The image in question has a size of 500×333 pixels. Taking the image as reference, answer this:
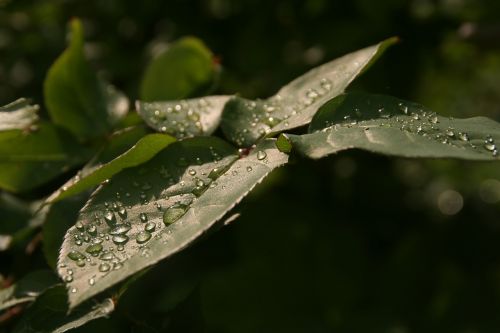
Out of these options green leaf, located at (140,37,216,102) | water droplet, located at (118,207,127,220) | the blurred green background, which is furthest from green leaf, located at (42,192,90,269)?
the blurred green background

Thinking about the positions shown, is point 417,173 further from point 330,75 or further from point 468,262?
point 330,75

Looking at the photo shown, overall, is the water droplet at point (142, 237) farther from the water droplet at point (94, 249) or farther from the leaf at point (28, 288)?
the leaf at point (28, 288)

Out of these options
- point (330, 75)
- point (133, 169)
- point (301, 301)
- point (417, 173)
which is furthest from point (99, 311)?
point (417, 173)

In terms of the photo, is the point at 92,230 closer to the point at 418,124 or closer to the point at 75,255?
the point at 75,255

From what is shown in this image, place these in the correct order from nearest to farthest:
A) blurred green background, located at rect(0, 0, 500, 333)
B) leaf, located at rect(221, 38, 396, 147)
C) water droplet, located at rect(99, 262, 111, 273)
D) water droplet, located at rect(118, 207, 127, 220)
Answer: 1. water droplet, located at rect(99, 262, 111, 273)
2. water droplet, located at rect(118, 207, 127, 220)
3. leaf, located at rect(221, 38, 396, 147)
4. blurred green background, located at rect(0, 0, 500, 333)

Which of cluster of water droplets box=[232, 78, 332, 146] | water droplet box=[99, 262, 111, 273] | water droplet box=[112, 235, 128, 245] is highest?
water droplet box=[99, 262, 111, 273]

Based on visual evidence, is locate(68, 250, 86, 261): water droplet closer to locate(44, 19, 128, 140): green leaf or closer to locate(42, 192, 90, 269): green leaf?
locate(42, 192, 90, 269): green leaf
